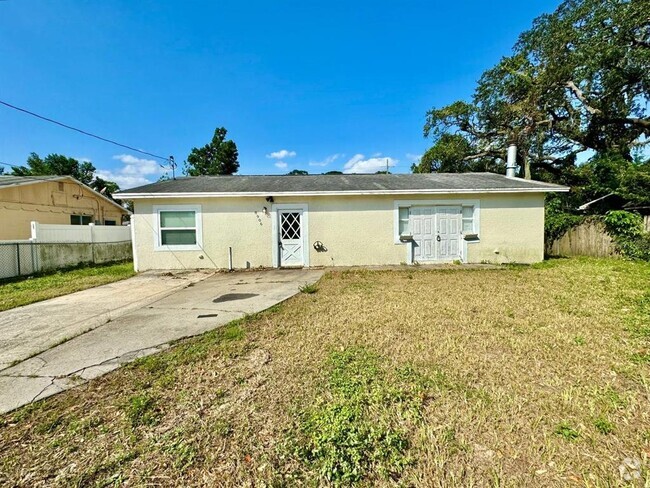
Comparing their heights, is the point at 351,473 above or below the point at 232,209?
below

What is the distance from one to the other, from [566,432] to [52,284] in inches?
414

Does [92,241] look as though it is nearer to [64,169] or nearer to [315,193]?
[315,193]

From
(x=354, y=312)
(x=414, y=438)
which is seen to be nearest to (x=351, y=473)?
(x=414, y=438)

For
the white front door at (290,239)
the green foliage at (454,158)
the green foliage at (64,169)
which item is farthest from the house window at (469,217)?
the green foliage at (64,169)

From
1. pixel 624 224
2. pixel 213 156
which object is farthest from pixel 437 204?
pixel 213 156

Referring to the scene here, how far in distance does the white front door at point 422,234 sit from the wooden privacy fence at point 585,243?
226 inches

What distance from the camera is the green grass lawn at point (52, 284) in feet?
19.7

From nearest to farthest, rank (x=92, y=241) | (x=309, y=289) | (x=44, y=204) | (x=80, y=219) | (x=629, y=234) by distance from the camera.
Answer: (x=309, y=289) < (x=629, y=234) < (x=92, y=241) < (x=44, y=204) < (x=80, y=219)

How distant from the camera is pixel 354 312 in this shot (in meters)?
4.62

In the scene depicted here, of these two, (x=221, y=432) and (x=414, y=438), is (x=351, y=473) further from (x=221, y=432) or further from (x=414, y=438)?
(x=221, y=432)

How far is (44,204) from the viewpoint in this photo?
1380 cm

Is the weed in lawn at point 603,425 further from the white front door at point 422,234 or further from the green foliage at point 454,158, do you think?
the green foliage at point 454,158


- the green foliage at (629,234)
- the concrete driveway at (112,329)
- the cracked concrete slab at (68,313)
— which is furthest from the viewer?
the green foliage at (629,234)

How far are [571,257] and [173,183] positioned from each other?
48.7ft
